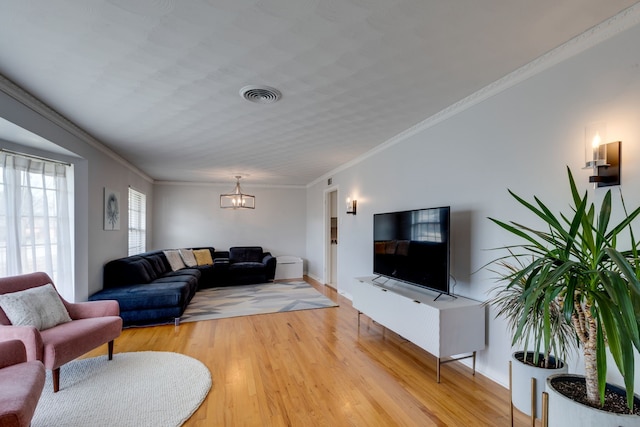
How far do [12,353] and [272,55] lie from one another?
2.62 meters

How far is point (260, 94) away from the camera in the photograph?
8.48ft

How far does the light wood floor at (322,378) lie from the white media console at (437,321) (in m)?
0.28

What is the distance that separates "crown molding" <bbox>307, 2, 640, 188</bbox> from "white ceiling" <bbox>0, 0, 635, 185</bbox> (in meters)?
0.07

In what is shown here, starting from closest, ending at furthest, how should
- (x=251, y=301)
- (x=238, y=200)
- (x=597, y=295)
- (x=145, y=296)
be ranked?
(x=597, y=295), (x=145, y=296), (x=251, y=301), (x=238, y=200)

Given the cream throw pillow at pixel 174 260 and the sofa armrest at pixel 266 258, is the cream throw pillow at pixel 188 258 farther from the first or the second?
the sofa armrest at pixel 266 258

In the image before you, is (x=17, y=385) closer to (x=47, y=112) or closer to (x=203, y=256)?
(x=47, y=112)

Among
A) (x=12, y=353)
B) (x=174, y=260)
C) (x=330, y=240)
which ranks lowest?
(x=174, y=260)

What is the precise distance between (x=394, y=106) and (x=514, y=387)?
7.94ft

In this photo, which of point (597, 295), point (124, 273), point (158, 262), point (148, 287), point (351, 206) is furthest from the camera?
point (158, 262)

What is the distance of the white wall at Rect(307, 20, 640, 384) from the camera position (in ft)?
5.66

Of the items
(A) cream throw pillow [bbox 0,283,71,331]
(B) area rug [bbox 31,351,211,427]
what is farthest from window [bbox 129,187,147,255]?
(B) area rug [bbox 31,351,211,427]

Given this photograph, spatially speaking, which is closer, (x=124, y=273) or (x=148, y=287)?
(x=148, y=287)

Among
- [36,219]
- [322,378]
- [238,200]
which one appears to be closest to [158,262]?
[238,200]

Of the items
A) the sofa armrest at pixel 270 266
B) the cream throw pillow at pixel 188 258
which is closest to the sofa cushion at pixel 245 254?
the sofa armrest at pixel 270 266
